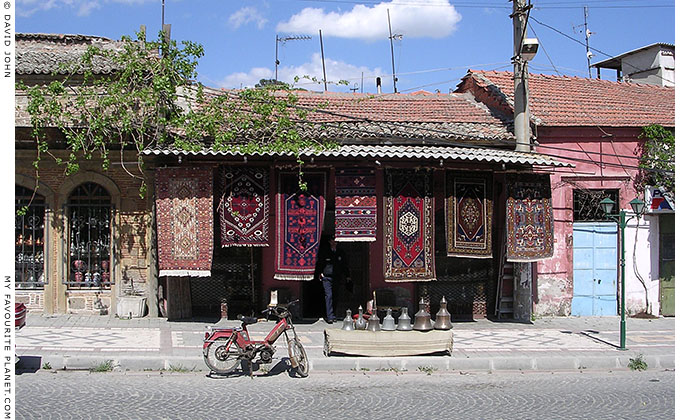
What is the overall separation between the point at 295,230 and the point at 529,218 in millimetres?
4697

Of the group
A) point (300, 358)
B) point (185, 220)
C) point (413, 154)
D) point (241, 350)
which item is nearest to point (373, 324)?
point (300, 358)

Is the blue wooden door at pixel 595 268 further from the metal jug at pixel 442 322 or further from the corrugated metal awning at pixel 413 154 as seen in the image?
the metal jug at pixel 442 322

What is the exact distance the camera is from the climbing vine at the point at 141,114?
12.8 metres

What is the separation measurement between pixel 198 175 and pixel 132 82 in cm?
246

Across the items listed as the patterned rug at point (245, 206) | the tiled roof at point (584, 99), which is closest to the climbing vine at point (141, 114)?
the patterned rug at point (245, 206)

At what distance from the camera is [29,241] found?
13891mm

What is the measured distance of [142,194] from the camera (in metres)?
13.4

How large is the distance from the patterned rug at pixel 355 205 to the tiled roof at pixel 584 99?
4643 millimetres

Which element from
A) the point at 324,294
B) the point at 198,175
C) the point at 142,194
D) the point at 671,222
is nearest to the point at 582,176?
the point at 671,222

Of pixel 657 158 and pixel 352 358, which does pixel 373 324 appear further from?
pixel 657 158

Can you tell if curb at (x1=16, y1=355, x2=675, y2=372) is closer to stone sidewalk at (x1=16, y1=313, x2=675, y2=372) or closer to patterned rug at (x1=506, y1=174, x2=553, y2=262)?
stone sidewalk at (x1=16, y1=313, x2=675, y2=372)

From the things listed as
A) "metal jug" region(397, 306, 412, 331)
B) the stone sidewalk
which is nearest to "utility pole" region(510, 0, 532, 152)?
the stone sidewalk

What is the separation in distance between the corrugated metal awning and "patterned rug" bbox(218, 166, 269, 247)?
0.43 metres

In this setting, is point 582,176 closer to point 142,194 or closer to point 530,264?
point 530,264
